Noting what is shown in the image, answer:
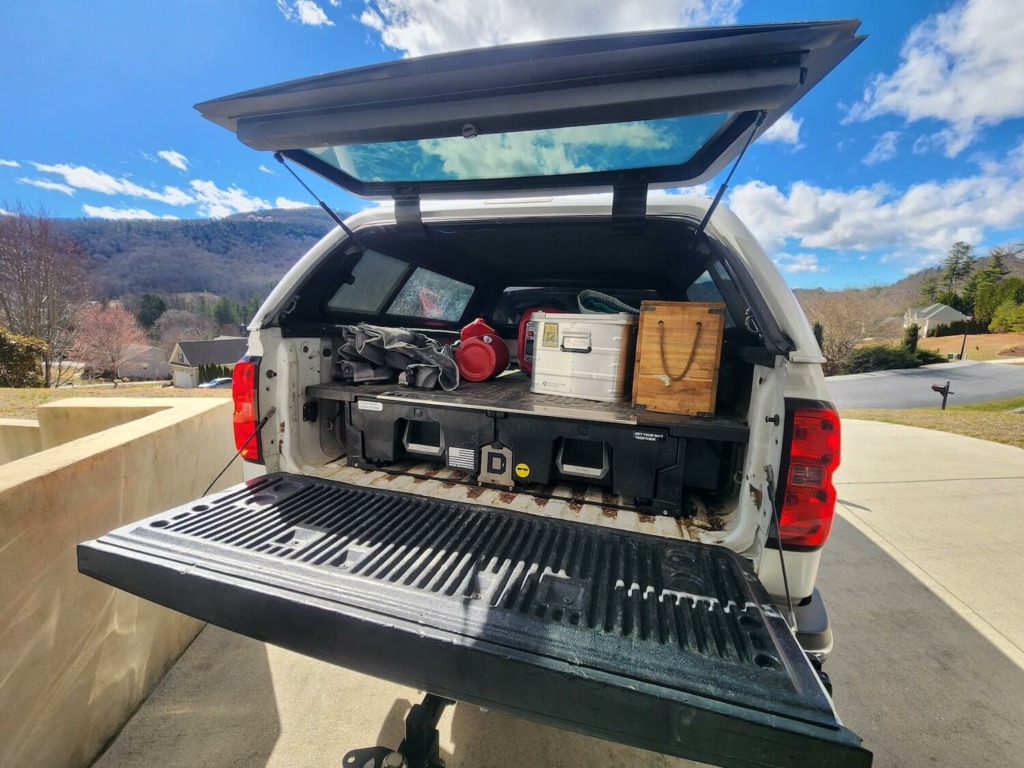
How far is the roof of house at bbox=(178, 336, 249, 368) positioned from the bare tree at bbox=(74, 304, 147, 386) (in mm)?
10527

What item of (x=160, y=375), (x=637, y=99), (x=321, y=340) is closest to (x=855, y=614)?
(x=637, y=99)

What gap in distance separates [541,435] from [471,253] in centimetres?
175

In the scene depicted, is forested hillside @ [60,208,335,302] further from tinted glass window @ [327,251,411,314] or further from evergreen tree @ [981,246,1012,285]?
evergreen tree @ [981,246,1012,285]

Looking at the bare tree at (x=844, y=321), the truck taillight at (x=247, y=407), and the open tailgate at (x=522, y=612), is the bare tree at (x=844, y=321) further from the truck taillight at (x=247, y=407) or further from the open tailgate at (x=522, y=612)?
the truck taillight at (x=247, y=407)

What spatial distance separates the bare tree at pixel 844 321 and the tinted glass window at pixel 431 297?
22.7 m

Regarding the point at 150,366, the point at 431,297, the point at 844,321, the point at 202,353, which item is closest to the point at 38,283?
the point at 202,353

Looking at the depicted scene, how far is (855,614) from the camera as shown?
265cm

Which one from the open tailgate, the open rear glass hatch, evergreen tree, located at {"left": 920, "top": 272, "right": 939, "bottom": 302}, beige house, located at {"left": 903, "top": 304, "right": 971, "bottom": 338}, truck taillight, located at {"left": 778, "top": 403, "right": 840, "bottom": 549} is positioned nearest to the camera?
the open tailgate

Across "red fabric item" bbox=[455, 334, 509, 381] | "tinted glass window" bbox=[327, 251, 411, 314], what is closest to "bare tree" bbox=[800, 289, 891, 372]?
"red fabric item" bbox=[455, 334, 509, 381]

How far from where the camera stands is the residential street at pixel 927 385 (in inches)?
564

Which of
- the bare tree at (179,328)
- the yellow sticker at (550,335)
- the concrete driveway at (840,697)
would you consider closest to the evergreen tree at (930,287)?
the concrete driveway at (840,697)

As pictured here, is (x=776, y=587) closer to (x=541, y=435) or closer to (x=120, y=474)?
(x=541, y=435)

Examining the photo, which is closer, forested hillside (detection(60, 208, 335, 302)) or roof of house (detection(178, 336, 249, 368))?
roof of house (detection(178, 336, 249, 368))

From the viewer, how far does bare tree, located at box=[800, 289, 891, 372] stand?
69.2 feet
